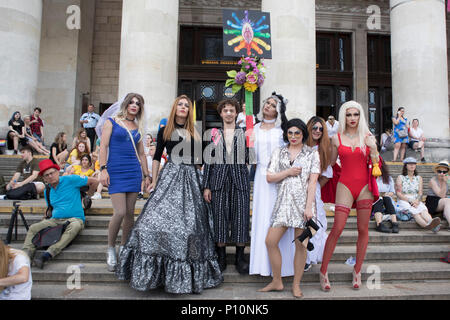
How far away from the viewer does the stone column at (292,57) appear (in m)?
10.1

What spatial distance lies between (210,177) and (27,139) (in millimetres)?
8883

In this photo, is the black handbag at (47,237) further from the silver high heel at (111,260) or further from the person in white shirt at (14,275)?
the person in white shirt at (14,275)

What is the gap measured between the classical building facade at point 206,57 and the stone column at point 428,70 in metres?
0.03

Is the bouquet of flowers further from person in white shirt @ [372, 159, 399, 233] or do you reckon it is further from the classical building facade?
the classical building facade

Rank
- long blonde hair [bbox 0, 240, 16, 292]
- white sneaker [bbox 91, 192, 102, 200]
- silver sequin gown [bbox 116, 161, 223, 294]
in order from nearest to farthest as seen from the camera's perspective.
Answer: long blonde hair [bbox 0, 240, 16, 292], silver sequin gown [bbox 116, 161, 223, 294], white sneaker [bbox 91, 192, 102, 200]

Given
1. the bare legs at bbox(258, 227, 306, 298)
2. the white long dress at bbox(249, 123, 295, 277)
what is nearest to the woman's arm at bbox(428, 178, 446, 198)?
the white long dress at bbox(249, 123, 295, 277)

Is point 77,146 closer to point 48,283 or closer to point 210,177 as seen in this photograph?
point 48,283

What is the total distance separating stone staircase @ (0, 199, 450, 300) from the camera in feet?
12.7

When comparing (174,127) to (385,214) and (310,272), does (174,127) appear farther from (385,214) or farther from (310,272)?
(385,214)

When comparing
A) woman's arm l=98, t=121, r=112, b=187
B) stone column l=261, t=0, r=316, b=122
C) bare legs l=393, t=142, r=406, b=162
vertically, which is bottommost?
woman's arm l=98, t=121, r=112, b=187

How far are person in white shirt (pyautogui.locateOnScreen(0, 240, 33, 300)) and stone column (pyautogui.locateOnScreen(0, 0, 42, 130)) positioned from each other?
30.8 ft

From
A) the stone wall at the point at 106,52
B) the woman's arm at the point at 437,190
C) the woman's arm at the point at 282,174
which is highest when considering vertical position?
the stone wall at the point at 106,52

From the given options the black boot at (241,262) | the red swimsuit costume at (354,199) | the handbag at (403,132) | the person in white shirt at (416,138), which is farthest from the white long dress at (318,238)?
the person in white shirt at (416,138)
